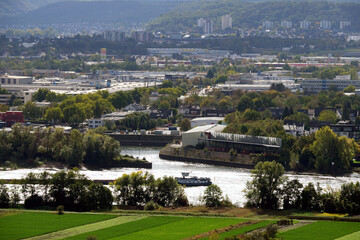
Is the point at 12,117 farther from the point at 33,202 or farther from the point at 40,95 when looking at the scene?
the point at 33,202

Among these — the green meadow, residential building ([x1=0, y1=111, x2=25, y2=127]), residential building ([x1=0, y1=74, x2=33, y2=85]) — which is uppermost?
the green meadow

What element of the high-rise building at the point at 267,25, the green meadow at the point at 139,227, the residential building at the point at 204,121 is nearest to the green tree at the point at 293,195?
the green meadow at the point at 139,227

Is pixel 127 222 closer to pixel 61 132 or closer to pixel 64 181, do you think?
pixel 64 181

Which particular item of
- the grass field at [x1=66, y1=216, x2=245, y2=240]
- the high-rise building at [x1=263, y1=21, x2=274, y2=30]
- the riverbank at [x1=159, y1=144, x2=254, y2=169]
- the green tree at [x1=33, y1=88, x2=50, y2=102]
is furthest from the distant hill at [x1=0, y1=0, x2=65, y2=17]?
the grass field at [x1=66, y1=216, x2=245, y2=240]

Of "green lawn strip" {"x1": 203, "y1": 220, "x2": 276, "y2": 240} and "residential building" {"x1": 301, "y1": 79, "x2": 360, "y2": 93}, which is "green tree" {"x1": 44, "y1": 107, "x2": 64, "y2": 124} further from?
"green lawn strip" {"x1": 203, "y1": 220, "x2": 276, "y2": 240}

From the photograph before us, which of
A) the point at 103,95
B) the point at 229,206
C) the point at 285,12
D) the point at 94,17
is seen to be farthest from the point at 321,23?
the point at 229,206

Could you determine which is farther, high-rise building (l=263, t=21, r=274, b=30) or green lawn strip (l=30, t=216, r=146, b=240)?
high-rise building (l=263, t=21, r=274, b=30)
